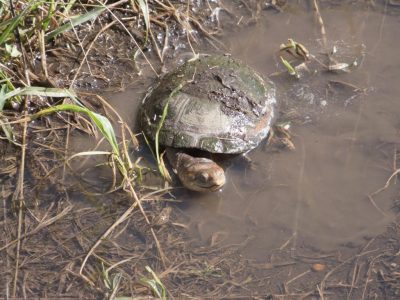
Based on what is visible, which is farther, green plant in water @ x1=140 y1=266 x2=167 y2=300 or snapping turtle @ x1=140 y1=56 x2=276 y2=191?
snapping turtle @ x1=140 y1=56 x2=276 y2=191

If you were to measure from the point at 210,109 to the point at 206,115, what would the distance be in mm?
42

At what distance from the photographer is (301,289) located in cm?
284

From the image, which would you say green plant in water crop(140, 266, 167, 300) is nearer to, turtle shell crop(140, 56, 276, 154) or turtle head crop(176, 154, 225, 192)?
turtle head crop(176, 154, 225, 192)

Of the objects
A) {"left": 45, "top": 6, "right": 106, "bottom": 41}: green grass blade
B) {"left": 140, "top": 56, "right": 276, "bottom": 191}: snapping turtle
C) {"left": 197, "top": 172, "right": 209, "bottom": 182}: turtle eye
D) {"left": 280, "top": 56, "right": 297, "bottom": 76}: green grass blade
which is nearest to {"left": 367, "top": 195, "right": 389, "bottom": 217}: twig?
{"left": 140, "top": 56, "right": 276, "bottom": 191}: snapping turtle

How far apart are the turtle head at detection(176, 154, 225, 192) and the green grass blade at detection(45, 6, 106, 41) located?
90 cm

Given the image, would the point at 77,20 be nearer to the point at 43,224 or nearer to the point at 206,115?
the point at 206,115

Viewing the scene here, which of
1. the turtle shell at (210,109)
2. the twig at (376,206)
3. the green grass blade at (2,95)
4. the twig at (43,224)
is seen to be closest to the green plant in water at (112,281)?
the twig at (43,224)

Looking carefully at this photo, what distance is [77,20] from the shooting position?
3.41 m

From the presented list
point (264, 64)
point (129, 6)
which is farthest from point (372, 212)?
point (129, 6)

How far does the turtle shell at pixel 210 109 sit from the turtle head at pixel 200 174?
84 millimetres

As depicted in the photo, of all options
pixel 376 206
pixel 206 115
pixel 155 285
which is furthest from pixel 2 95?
pixel 376 206

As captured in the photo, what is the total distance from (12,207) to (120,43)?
1369 millimetres

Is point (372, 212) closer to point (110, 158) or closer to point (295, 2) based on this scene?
point (110, 158)

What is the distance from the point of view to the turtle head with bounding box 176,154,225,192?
317 cm
